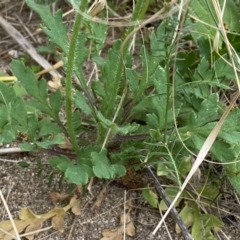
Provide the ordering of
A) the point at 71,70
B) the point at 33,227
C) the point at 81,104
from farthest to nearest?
the point at 33,227, the point at 81,104, the point at 71,70

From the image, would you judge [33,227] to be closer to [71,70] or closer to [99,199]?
[99,199]

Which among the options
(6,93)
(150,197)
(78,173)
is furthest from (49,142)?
(150,197)

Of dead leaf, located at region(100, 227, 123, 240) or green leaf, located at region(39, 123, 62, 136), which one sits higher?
green leaf, located at region(39, 123, 62, 136)

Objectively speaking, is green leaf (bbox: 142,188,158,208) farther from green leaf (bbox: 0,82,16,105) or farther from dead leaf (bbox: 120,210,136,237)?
green leaf (bbox: 0,82,16,105)

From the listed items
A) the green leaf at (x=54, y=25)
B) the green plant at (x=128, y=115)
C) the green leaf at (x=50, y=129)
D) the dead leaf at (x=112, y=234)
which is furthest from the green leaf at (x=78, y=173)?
the green leaf at (x=54, y=25)

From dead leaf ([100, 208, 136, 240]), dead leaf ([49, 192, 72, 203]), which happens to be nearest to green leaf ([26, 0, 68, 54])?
dead leaf ([49, 192, 72, 203])

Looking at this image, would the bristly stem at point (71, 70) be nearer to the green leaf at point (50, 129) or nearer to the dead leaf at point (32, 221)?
the green leaf at point (50, 129)

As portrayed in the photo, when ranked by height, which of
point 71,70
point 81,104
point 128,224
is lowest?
point 128,224

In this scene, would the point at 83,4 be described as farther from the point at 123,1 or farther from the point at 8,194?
the point at 123,1
